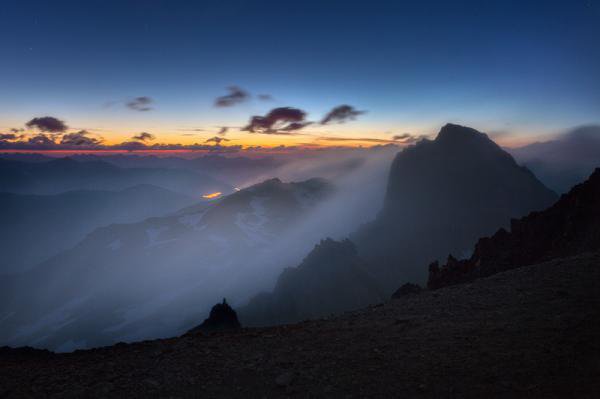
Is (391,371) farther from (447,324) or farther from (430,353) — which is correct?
(447,324)

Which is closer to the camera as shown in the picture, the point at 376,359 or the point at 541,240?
the point at 376,359

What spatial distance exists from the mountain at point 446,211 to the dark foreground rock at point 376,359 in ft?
495

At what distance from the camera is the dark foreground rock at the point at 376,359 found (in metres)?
8.83

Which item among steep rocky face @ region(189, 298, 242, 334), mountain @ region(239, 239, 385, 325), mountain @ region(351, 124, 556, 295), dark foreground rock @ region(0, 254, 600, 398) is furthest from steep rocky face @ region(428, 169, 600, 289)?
mountain @ region(351, 124, 556, 295)

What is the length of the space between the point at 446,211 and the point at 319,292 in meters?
79.9

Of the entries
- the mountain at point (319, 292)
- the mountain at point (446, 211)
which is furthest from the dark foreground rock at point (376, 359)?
the mountain at point (446, 211)

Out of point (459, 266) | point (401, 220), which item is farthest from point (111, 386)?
point (401, 220)

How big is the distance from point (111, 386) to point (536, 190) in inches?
8396

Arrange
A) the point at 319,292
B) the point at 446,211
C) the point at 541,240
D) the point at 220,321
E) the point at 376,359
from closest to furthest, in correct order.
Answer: the point at 376,359 → the point at 541,240 → the point at 220,321 → the point at 319,292 → the point at 446,211

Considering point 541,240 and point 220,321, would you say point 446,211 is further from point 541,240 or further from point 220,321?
point 220,321

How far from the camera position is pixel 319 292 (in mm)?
144625

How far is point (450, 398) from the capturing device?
8227 millimetres

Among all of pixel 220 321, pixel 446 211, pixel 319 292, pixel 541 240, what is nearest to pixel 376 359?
pixel 220 321

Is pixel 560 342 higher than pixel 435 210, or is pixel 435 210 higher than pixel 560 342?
pixel 560 342
